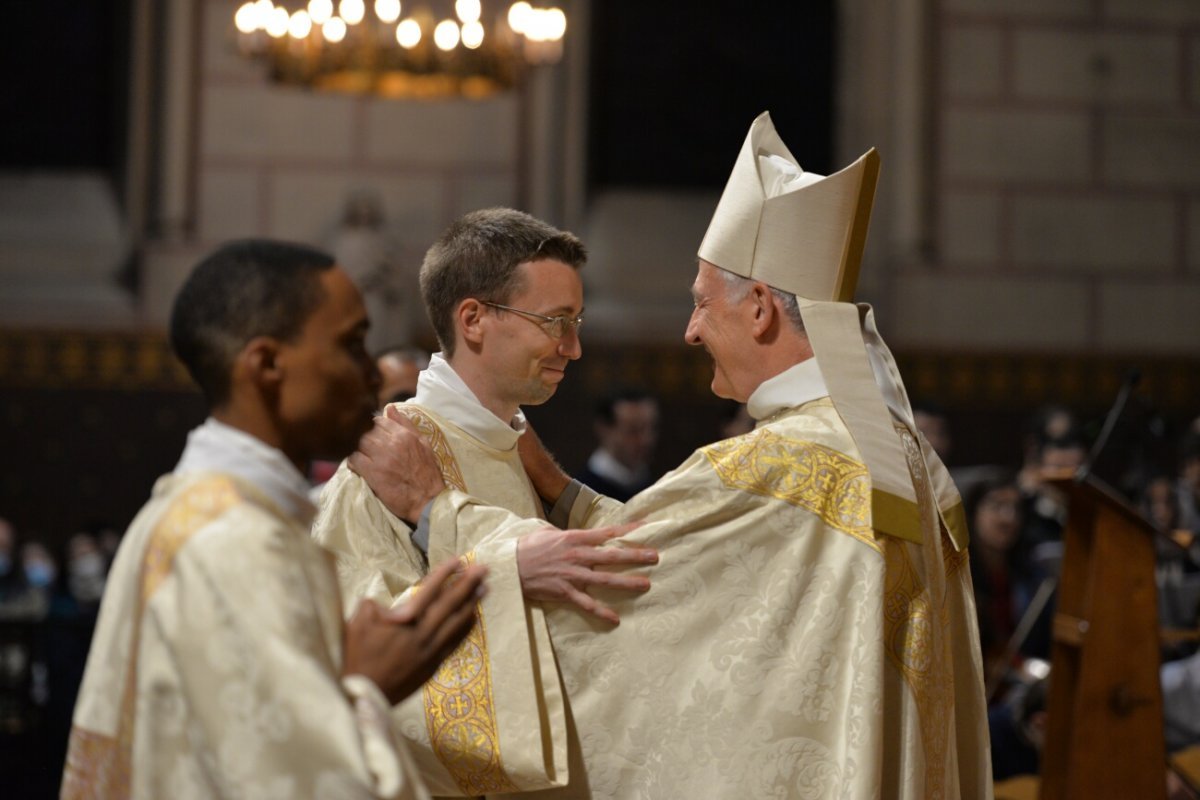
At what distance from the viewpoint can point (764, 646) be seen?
2678 millimetres

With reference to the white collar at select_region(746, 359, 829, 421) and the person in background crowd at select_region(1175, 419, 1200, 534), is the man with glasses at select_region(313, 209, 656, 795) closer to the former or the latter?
the white collar at select_region(746, 359, 829, 421)

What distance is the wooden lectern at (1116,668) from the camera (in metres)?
4.60

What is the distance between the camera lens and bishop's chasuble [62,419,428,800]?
5.74 feet

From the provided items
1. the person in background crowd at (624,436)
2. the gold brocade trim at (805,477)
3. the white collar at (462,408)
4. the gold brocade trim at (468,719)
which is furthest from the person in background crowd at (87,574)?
the gold brocade trim at (805,477)

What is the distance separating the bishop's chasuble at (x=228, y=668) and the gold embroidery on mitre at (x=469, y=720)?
32.9 inches

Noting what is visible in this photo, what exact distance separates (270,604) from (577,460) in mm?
7871

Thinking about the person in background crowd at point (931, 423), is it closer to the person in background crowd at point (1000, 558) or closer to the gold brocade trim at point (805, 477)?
Answer: the person in background crowd at point (1000, 558)

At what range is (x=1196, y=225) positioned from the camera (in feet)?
33.5

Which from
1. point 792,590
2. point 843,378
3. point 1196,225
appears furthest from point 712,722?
point 1196,225

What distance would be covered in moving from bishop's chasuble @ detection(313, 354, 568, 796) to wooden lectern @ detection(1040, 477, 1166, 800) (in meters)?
2.29

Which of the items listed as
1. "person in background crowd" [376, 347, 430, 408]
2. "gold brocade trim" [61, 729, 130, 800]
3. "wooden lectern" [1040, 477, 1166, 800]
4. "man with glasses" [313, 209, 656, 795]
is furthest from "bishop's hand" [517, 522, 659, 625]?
"wooden lectern" [1040, 477, 1166, 800]

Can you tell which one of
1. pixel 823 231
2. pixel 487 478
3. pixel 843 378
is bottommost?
pixel 487 478

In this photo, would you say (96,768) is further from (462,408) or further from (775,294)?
(775,294)

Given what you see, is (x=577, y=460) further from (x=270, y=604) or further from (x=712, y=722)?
(x=270, y=604)
